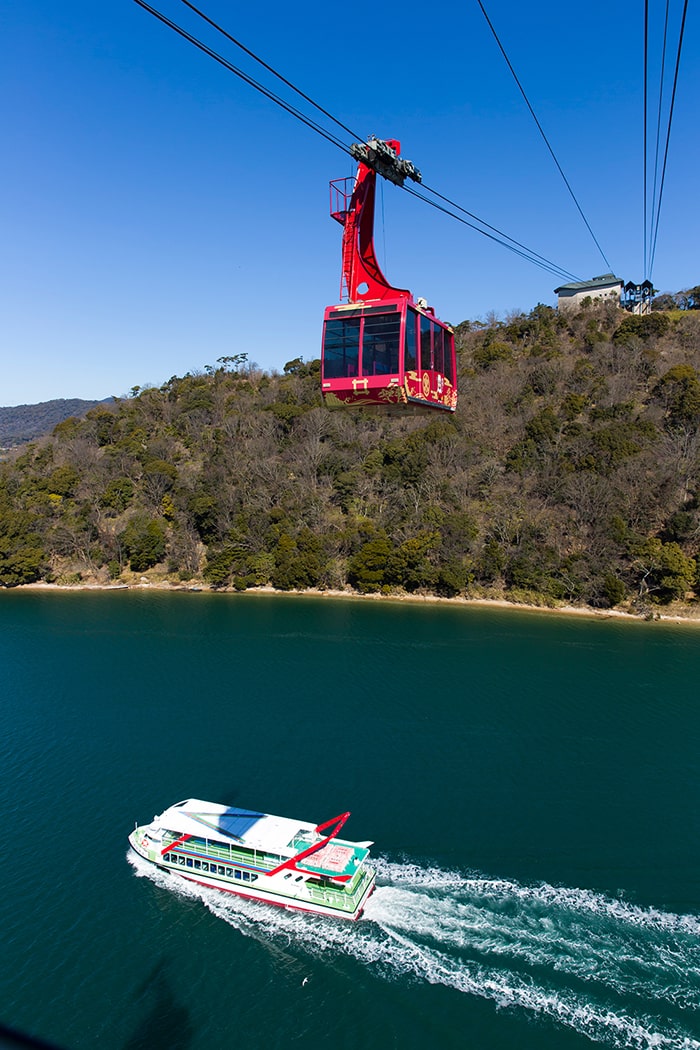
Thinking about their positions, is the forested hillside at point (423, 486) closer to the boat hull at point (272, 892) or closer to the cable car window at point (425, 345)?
the cable car window at point (425, 345)

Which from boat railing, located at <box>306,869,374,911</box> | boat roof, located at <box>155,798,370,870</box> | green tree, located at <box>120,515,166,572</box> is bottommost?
boat railing, located at <box>306,869,374,911</box>

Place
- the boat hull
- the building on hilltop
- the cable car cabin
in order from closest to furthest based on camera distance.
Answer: the cable car cabin, the boat hull, the building on hilltop

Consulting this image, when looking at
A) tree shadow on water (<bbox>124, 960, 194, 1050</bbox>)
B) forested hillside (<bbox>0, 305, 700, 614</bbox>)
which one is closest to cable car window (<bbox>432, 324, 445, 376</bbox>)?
tree shadow on water (<bbox>124, 960, 194, 1050</bbox>)

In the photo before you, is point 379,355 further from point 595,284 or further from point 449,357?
point 595,284

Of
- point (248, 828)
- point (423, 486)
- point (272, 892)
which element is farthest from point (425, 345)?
point (423, 486)

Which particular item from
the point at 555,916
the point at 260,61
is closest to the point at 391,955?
the point at 555,916

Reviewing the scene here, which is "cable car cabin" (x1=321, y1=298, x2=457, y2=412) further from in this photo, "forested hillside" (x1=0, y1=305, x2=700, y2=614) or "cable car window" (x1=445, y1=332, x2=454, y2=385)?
"forested hillside" (x1=0, y1=305, x2=700, y2=614)
